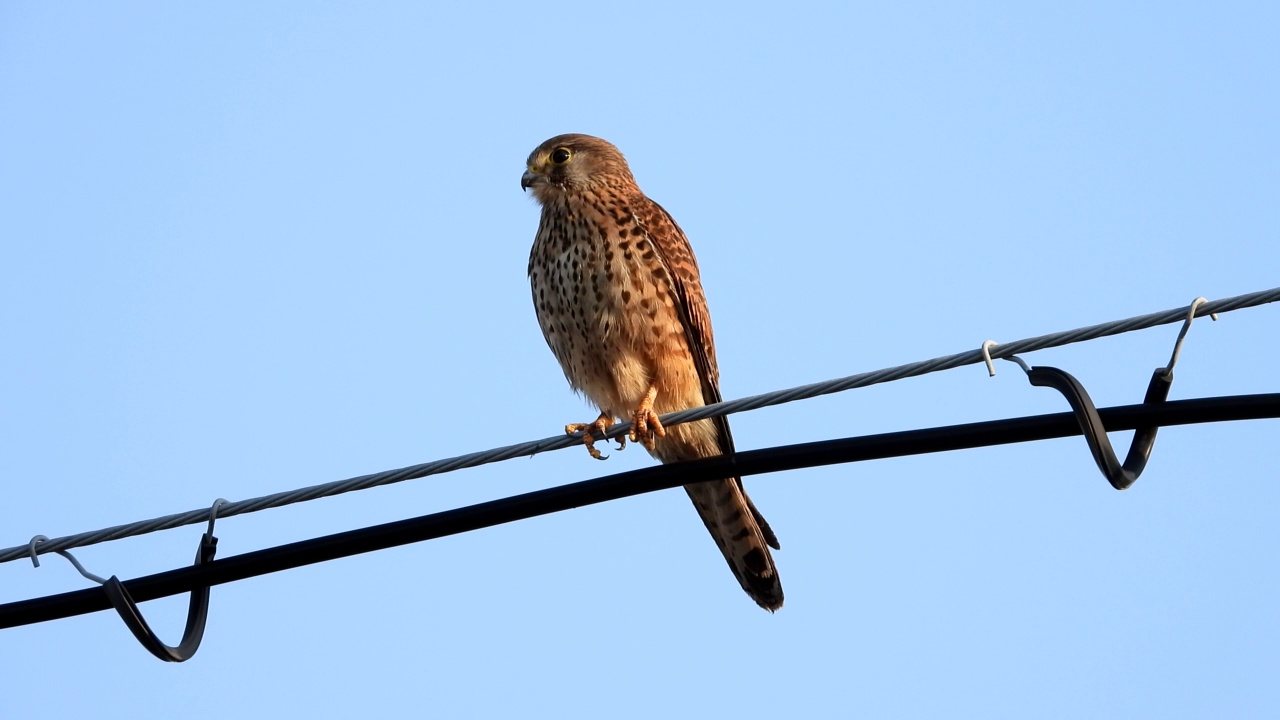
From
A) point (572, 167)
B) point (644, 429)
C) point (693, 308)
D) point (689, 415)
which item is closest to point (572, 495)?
point (689, 415)

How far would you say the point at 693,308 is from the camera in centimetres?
586

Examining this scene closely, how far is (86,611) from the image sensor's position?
12.7 feet

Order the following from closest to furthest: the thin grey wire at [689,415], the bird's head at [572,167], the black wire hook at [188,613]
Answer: the thin grey wire at [689,415]
the black wire hook at [188,613]
the bird's head at [572,167]

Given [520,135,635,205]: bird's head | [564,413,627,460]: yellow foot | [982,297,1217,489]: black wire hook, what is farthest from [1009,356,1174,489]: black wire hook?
[520,135,635,205]: bird's head

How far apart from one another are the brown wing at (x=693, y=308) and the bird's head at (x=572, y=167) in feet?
1.00

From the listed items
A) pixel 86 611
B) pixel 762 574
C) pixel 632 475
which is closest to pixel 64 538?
pixel 86 611

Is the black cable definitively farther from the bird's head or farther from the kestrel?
the bird's head

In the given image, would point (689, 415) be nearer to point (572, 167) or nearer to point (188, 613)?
point (188, 613)

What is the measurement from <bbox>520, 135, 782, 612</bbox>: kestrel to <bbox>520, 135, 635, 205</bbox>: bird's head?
0.64 feet

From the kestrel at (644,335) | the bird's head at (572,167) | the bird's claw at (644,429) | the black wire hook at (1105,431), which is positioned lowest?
the black wire hook at (1105,431)

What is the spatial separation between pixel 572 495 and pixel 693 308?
2.23 meters

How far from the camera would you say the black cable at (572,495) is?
3398 mm

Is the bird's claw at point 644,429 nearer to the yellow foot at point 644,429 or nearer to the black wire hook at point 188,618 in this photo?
the yellow foot at point 644,429

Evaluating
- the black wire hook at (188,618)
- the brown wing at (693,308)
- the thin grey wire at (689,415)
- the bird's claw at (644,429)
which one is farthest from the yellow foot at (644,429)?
the black wire hook at (188,618)
